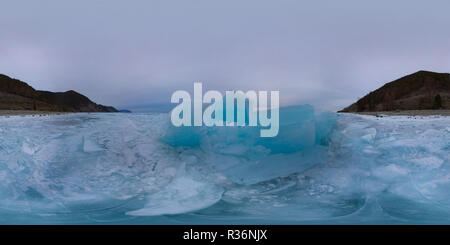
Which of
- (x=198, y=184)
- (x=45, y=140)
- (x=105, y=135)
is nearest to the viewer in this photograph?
(x=198, y=184)

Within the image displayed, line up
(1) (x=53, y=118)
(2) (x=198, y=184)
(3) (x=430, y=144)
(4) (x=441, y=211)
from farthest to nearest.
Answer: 1. (1) (x=53, y=118)
2. (3) (x=430, y=144)
3. (2) (x=198, y=184)
4. (4) (x=441, y=211)

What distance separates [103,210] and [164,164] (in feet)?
7.52

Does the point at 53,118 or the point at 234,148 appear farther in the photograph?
the point at 53,118

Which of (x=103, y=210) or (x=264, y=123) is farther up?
(x=264, y=123)

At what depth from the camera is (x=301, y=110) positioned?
889 cm

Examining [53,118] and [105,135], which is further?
[53,118]

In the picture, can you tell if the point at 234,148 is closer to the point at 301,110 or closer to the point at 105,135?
the point at 301,110

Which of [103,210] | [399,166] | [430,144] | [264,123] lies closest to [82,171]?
[103,210]

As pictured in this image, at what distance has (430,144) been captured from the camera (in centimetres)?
804

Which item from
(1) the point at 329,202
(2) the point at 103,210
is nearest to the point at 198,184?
(2) the point at 103,210

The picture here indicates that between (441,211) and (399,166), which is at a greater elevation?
(399,166)

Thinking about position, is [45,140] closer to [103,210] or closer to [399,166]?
[103,210]

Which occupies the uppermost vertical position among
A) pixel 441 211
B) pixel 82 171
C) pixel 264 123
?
pixel 264 123

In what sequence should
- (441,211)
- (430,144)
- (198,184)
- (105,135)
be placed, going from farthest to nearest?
(105,135) < (430,144) < (198,184) < (441,211)
